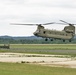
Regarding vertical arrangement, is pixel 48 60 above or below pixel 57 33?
below

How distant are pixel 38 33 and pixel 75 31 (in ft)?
43.5

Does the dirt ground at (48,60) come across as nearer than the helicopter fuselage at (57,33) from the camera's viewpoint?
Yes

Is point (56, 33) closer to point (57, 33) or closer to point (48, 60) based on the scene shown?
point (57, 33)

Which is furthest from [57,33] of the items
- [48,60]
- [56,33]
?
[48,60]

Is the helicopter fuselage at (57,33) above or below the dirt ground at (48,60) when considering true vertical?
above

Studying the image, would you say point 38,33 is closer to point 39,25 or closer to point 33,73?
point 39,25

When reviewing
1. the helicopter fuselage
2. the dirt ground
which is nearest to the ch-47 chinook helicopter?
the helicopter fuselage

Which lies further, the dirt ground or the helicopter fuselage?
the helicopter fuselage

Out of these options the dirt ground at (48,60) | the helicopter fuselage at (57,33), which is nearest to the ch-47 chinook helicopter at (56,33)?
the helicopter fuselage at (57,33)

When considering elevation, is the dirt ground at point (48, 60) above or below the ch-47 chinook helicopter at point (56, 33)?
below

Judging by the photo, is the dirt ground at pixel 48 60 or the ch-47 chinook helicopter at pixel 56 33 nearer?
the dirt ground at pixel 48 60

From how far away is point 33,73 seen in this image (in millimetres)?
43125

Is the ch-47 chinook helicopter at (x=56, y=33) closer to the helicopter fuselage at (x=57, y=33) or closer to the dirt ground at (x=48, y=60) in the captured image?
the helicopter fuselage at (x=57, y=33)

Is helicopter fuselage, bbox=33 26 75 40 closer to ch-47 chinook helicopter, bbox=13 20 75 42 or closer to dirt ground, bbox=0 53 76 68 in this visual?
ch-47 chinook helicopter, bbox=13 20 75 42
